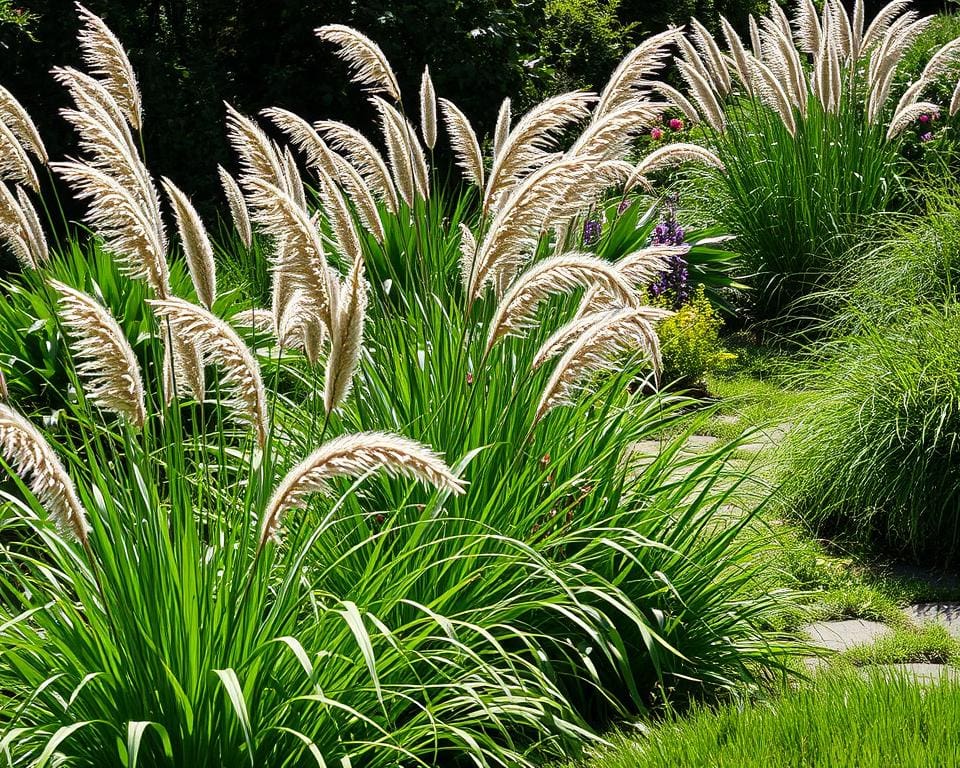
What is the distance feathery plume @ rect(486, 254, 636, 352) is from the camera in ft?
9.80

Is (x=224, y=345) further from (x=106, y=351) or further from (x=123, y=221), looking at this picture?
(x=123, y=221)

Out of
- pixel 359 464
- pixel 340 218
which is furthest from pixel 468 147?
pixel 359 464

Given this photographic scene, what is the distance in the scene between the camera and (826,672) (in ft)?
12.3

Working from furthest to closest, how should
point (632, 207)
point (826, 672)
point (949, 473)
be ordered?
point (632, 207)
point (949, 473)
point (826, 672)

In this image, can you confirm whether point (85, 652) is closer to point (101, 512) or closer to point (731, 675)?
point (101, 512)

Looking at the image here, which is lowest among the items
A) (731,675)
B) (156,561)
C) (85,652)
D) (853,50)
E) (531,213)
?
(731,675)

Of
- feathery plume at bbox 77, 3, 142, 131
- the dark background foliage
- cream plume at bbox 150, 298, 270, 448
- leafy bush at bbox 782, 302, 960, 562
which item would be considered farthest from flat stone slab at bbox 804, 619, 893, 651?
the dark background foliage

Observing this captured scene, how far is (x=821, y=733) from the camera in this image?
2.98m

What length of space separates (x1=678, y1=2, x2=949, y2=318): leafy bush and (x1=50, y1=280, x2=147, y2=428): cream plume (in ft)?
19.7

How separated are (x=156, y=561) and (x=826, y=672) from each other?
2132 millimetres

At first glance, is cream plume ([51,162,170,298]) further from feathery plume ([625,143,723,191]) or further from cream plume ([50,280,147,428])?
feathery plume ([625,143,723,191])

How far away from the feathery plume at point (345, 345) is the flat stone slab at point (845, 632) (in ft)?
7.96

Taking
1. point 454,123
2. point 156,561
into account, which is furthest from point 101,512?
point 454,123

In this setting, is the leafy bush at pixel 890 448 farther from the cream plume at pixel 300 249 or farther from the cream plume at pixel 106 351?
the cream plume at pixel 106 351
